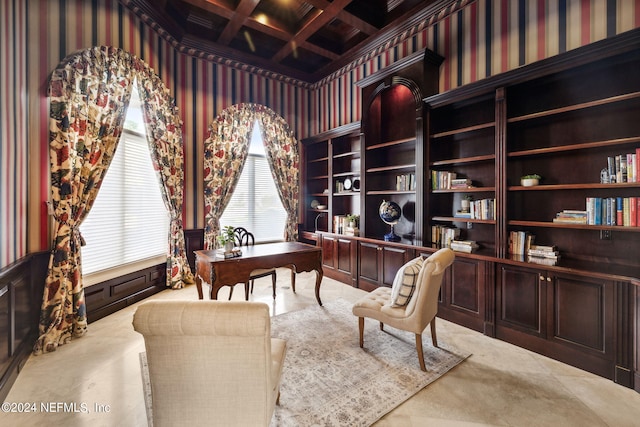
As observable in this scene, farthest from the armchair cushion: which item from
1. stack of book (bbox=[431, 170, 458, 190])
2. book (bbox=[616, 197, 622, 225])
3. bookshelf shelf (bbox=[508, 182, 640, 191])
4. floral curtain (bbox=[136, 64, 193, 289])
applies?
floral curtain (bbox=[136, 64, 193, 289])

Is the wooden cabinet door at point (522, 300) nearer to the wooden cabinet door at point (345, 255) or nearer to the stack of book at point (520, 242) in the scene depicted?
the stack of book at point (520, 242)

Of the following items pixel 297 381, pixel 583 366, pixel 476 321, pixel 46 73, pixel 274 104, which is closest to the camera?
pixel 297 381

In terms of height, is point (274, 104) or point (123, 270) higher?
point (274, 104)

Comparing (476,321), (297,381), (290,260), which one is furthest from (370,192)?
(297,381)

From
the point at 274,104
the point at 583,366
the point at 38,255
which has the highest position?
the point at 274,104

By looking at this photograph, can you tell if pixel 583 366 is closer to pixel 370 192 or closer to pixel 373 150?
pixel 370 192

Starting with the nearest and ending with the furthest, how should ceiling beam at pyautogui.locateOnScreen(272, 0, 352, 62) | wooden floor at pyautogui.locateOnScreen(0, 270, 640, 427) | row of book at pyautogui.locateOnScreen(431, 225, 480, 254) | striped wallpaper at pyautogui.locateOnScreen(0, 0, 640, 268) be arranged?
wooden floor at pyautogui.locateOnScreen(0, 270, 640, 427), striped wallpaper at pyautogui.locateOnScreen(0, 0, 640, 268), row of book at pyautogui.locateOnScreen(431, 225, 480, 254), ceiling beam at pyautogui.locateOnScreen(272, 0, 352, 62)

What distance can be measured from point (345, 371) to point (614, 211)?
8.24 feet

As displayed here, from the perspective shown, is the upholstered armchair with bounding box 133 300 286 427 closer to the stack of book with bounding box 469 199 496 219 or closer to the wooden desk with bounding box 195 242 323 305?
the wooden desk with bounding box 195 242 323 305

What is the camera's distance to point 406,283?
2324mm

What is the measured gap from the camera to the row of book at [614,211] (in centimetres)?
219

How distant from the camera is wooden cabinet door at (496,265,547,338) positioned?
2.49m

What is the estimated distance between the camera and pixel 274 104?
5496mm

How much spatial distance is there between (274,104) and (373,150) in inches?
91.7
